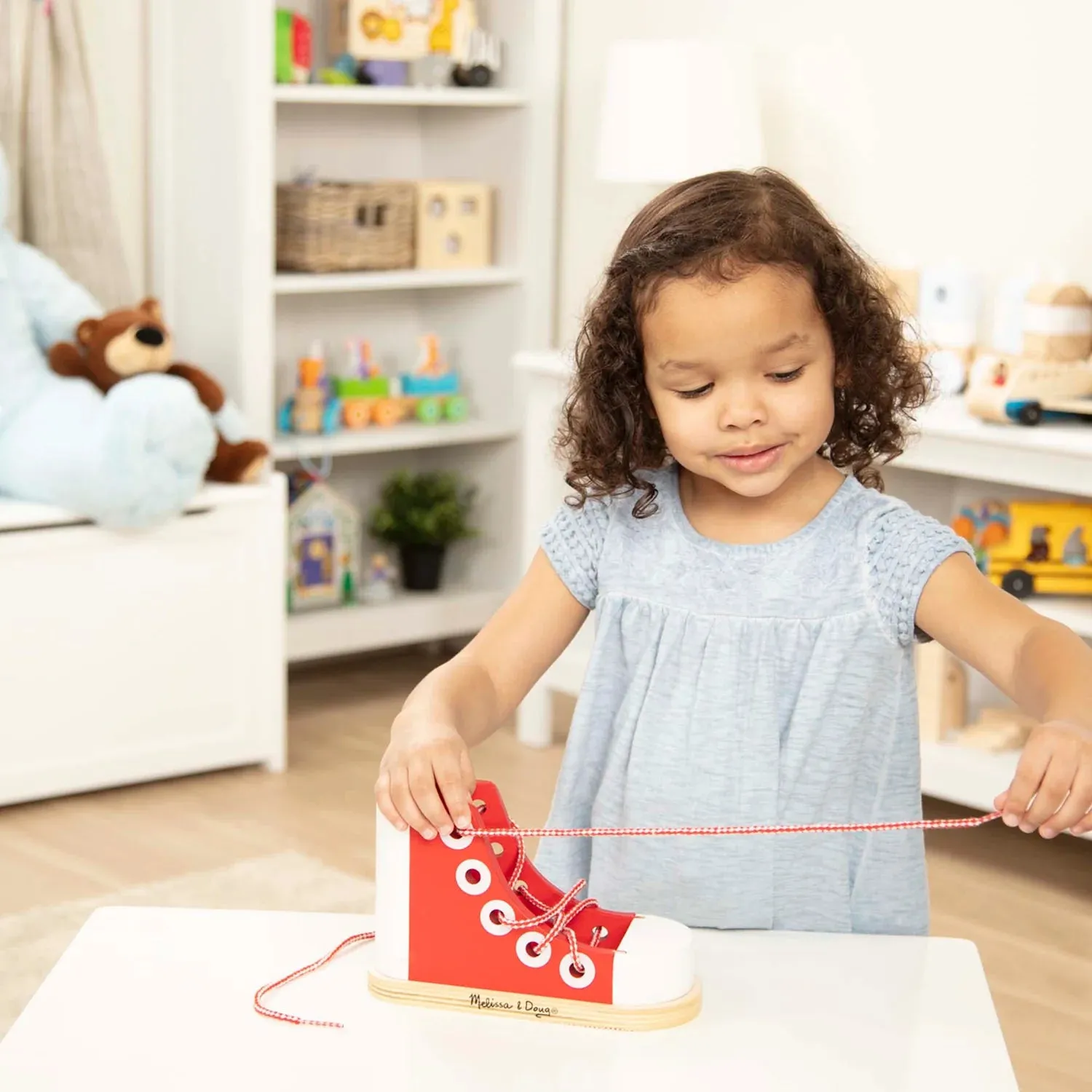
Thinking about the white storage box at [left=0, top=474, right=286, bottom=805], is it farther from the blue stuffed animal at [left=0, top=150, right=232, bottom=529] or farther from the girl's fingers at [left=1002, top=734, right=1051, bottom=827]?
the girl's fingers at [left=1002, top=734, right=1051, bottom=827]

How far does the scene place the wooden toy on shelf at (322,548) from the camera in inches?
136

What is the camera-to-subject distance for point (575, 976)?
3.21 feet

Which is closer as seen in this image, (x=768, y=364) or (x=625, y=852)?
(x=768, y=364)

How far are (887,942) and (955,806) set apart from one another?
74.2 inches

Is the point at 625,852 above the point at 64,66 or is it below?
below

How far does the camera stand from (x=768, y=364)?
1167 mm

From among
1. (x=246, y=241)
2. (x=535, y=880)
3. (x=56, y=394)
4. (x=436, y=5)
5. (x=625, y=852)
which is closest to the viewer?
(x=535, y=880)

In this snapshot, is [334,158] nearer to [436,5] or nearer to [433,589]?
[436,5]

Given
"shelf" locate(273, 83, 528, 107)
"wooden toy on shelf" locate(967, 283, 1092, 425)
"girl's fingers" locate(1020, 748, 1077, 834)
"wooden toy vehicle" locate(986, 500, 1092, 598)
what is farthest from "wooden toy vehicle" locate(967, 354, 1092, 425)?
"girl's fingers" locate(1020, 748, 1077, 834)

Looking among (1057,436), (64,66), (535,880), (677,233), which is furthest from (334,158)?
(535,880)

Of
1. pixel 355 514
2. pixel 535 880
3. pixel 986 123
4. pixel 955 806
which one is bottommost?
pixel 955 806

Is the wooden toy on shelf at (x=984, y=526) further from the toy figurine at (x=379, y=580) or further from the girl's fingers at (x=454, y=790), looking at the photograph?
the girl's fingers at (x=454, y=790)

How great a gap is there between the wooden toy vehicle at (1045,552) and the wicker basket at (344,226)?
141cm

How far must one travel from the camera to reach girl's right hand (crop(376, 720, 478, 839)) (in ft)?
3.28
